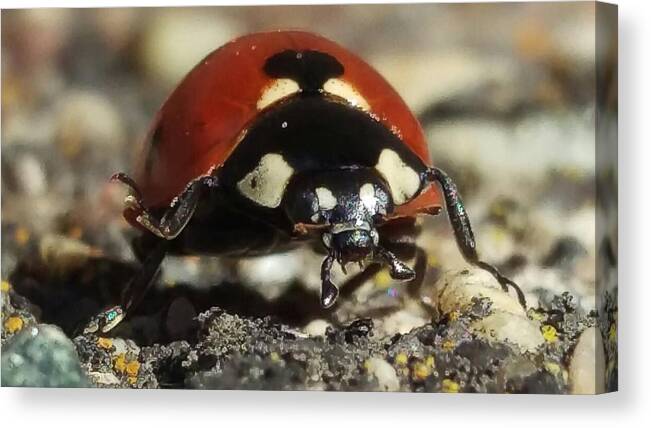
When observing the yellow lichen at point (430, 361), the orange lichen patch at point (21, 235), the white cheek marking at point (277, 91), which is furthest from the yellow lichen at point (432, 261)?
the orange lichen patch at point (21, 235)

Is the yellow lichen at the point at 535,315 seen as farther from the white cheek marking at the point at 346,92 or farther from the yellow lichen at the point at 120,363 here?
the yellow lichen at the point at 120,363

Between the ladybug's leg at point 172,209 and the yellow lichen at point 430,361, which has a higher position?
the ladybug's leg at point 172,209

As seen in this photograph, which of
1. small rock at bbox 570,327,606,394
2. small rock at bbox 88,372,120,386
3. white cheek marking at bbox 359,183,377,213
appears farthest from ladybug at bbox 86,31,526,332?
small rock at bbox 88,372,120,386

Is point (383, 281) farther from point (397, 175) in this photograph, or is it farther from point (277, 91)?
point (277, 91)

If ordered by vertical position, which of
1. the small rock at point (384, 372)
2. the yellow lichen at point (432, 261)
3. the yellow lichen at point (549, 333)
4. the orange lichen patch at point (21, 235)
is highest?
the orange lichen patch at point (21, 235)

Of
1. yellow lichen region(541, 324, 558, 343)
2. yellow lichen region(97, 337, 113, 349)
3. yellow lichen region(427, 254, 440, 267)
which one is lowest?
yellow lichen region(97, 337, 113, 349)

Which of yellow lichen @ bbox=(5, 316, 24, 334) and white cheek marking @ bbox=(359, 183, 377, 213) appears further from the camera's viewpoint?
yellow lichen @ bbox=(5, 316, 24, 334)

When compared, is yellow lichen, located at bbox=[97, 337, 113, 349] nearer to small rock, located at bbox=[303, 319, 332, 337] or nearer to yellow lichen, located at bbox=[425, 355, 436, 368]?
small rock, located at bbox=[303, 319, 332, 337]
